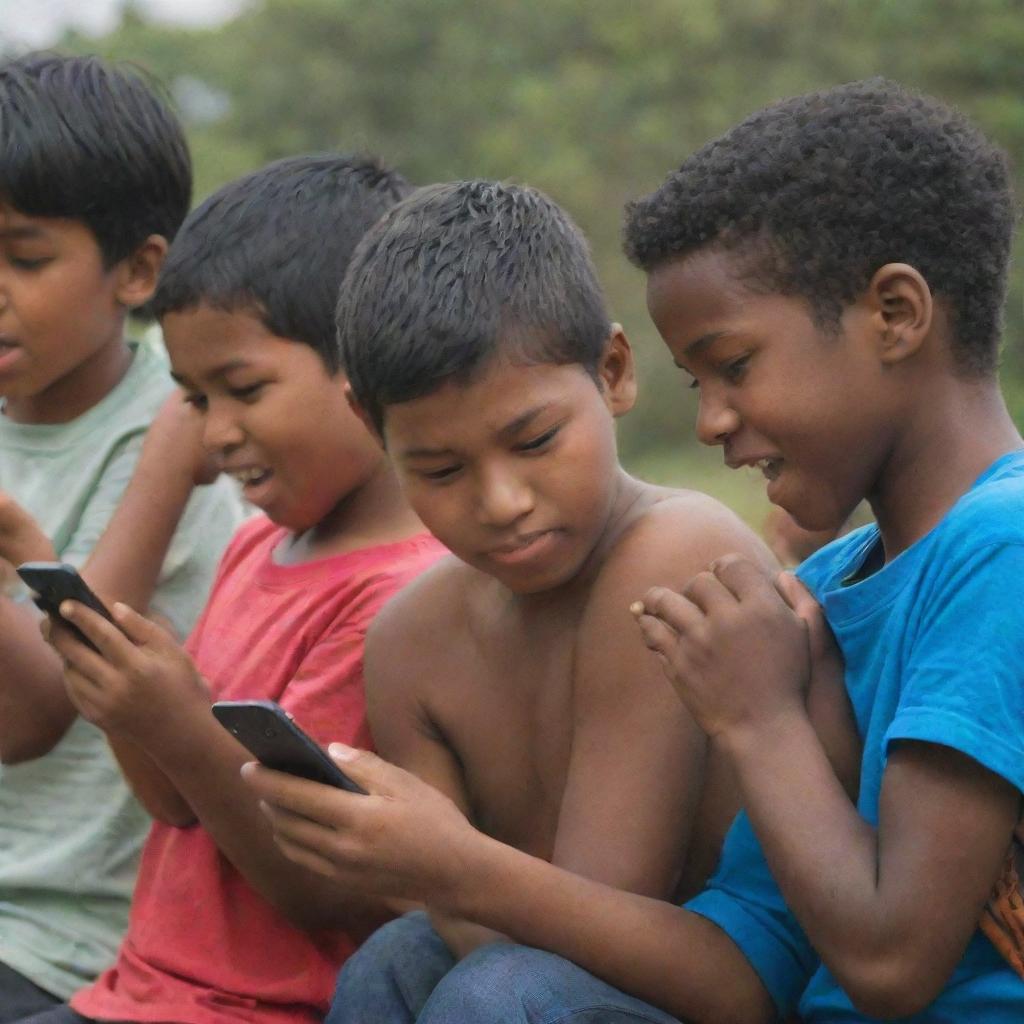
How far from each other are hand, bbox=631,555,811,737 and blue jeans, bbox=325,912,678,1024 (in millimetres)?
350

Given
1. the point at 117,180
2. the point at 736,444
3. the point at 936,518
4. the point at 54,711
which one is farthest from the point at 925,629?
the point at 117,180

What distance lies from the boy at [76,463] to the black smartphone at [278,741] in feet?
3.51

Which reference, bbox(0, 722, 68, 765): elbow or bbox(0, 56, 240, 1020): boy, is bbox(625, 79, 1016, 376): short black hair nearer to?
bbox(0, 56, 240, 1020): boy

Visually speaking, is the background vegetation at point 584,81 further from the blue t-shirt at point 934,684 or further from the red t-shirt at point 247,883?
the blue t-shirt at point 934,684

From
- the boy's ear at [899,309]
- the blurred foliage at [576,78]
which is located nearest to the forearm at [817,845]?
the boy's ear at [899,309]

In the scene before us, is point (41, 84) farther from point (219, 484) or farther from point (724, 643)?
point (724, 643)

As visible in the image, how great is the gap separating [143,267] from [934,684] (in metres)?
2.21

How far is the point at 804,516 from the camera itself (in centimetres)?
227

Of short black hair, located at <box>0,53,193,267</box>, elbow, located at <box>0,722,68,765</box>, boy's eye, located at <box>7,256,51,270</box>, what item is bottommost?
elbow, located at <box>0,722,68,765</box>

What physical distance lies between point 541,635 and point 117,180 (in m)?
1.61

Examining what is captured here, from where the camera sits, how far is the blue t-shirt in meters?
1.96

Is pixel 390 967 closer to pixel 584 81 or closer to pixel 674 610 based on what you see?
pixel 674 610

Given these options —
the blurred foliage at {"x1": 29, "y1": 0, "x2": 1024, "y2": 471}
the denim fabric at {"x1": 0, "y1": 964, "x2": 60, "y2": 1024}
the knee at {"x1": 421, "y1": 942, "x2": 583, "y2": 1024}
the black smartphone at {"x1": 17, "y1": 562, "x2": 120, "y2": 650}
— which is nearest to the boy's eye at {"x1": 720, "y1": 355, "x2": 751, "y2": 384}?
the knee at {"x1": 421, "y1": 942, "x2": 583, "y2": 1024}

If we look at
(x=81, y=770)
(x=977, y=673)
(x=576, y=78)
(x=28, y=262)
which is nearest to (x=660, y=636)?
(x=977, y=673)
